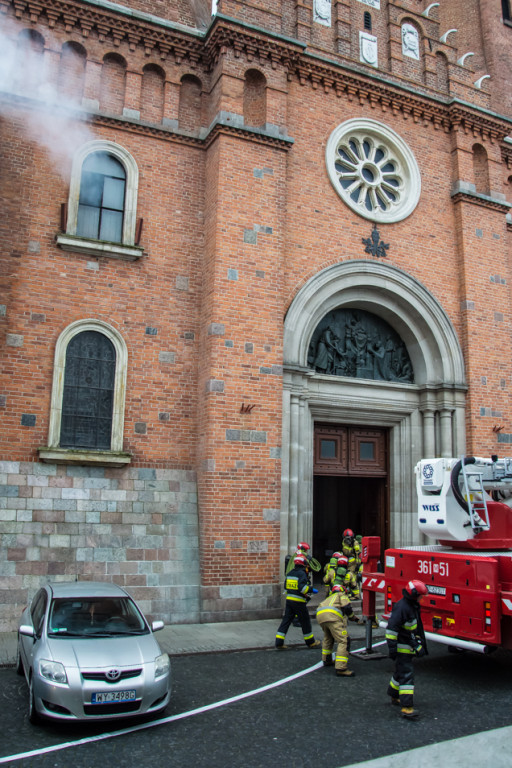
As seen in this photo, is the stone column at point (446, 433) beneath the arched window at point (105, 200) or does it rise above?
beneath

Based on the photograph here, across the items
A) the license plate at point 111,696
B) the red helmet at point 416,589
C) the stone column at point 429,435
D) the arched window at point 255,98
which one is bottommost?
the license plate at point 111,696

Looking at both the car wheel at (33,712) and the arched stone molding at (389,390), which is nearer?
A: the car wheel at (33,712)

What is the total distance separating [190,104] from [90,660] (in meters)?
11.4

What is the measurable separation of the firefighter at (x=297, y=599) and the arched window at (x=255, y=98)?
9137mm

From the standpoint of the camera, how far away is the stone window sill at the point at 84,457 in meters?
11.0

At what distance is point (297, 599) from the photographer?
9.36 metres

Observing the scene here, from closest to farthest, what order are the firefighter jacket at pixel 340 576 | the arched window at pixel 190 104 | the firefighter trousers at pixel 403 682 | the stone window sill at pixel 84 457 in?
the firefighter trousers at pixel 403 682, the firefighter jacket at pixel 340 576, the stone window sill at pixel 84 457, the arched window at pixel 190 104

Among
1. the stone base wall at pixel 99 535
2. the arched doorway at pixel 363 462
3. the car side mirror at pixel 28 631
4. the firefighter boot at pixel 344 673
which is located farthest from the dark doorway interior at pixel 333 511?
the car side mirror at pixel 28 631

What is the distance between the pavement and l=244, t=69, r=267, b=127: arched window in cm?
1001

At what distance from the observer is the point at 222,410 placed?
1194 cm

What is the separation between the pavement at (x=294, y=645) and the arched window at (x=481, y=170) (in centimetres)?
1084

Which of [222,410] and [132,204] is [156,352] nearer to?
[222,410]

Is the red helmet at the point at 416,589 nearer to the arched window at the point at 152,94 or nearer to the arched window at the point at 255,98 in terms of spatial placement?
the arched window at the point at 255,98


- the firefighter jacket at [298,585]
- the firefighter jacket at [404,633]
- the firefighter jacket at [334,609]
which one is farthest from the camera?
the firefighter jacket at [298,585]
